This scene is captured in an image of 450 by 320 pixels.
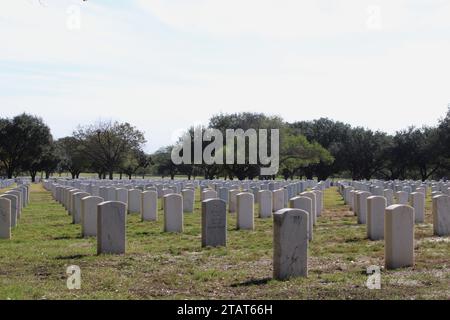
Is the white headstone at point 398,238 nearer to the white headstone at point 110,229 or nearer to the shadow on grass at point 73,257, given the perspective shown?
the white headstone at point 110,229

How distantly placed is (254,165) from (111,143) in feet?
64.9

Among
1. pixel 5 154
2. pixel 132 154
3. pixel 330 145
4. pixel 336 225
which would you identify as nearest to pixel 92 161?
pixel 132 154

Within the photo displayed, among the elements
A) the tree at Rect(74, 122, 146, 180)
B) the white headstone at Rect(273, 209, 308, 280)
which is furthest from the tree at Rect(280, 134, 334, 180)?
the white headstone at Rect(273, 209, 308, 280)

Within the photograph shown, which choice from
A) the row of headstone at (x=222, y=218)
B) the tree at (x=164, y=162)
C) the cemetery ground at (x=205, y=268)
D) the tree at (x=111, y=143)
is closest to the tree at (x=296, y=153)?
the tree at (x=111, y=143)

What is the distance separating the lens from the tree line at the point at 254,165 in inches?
2849

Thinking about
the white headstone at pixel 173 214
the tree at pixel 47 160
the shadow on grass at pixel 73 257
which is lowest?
the shadow on grass at pixel 73 257

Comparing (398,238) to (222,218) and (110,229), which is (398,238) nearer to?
(222,218)

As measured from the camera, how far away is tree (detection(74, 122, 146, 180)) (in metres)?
76.4

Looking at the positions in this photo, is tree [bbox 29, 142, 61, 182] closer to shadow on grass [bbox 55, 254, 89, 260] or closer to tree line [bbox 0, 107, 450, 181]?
tree line [bbox 0, 107, 450, 181]

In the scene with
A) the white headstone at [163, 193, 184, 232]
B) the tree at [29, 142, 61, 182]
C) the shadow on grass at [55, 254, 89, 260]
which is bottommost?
the shadow on grass at [55, 254, 89, 260]

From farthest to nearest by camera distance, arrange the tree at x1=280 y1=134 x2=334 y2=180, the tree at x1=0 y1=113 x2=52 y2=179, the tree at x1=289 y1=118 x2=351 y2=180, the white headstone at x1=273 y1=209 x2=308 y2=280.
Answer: the tree at x1=289 y1=118 x2=351 y2=180 → the tree at x1=0 y1=113 x2=52 y2=179 → the tree at x1=280 y1=134 x2=334 y2=180 → the white headstone at x1=273 y1=209 x2=308 y2=280

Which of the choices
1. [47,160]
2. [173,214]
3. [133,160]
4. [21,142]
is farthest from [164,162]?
[173,214]

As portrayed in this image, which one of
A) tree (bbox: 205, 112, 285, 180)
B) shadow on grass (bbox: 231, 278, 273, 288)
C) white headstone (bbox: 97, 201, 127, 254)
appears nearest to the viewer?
shadow on grass (bbox: 231, 278, 273, 288)
